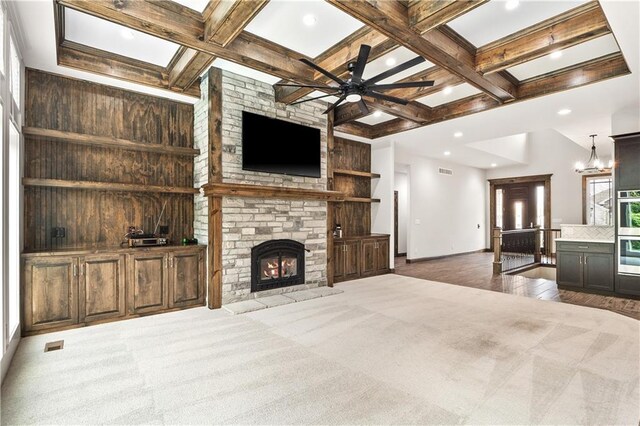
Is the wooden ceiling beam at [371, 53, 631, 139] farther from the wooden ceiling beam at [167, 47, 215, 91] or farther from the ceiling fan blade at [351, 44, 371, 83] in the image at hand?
the wooden ceiling beam at [167, 47, 215, 91]

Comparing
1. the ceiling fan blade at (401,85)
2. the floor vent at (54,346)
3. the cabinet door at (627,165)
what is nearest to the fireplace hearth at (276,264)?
the floor vent at (54,346)

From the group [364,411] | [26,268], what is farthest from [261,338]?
[26,268]

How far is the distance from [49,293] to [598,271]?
805cm

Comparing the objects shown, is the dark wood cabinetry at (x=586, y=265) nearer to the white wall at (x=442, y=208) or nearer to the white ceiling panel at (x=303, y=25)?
the white wall at (x=442, y=208)

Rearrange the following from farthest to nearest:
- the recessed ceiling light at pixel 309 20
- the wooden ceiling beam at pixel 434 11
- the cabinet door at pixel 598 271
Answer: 1. the cabinet door at pixel 598 271
2. the recessed ceiling light at pixel 309 20
3. the wooden ceiling beam at pixel 434 11

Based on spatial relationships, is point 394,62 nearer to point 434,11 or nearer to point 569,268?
point 434,11

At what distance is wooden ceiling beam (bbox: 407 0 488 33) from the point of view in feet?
9.10

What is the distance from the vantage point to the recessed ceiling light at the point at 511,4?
307 centimetres

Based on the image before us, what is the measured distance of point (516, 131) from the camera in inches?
263

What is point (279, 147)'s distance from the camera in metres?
5.24

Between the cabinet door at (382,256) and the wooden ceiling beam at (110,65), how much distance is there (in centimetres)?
501

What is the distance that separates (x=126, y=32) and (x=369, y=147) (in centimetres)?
556

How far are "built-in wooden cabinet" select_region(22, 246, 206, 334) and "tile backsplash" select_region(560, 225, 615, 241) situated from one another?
21.5ft

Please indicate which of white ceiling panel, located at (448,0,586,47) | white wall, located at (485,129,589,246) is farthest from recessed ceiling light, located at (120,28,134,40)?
white wall, located at (485,129,589,246)
